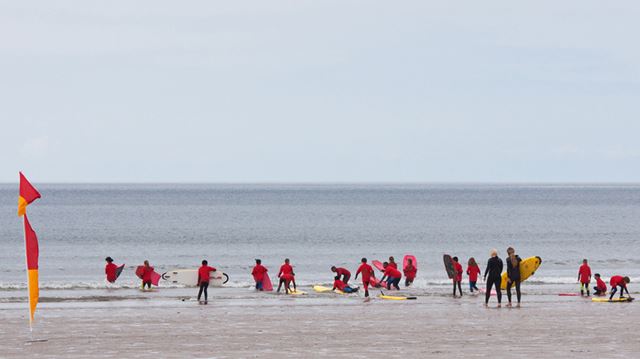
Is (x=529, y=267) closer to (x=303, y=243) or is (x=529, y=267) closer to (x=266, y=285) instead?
(x=266, y=285)

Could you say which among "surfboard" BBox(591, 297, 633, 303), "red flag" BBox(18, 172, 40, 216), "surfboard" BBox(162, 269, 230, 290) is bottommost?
"surfboard" BBox(591, 297, 633, 303)

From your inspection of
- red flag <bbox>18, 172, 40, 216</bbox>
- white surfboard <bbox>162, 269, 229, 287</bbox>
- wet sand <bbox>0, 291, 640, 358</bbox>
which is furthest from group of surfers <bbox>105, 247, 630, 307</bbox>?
red flag <bbox>18, 172, 40, 216</bbox>

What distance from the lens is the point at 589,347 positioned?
55.9 ft

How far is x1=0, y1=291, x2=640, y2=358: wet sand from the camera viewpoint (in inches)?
658

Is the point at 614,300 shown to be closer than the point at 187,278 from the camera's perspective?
Yes

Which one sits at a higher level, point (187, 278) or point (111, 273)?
point (111, 273)

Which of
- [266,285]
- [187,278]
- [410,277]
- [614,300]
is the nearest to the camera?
[614,300]

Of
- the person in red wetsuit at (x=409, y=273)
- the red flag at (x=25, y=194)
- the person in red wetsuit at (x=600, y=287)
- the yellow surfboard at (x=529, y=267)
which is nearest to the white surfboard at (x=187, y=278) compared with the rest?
the person in red wetsuit at (x=409, y=273)

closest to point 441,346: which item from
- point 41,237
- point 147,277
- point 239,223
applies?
point 147,277

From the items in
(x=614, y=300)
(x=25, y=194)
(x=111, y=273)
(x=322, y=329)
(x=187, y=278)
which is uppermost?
(x=25, y=194)

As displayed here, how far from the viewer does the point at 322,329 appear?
20.0 metres

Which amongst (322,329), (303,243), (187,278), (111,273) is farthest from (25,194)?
(303,243)

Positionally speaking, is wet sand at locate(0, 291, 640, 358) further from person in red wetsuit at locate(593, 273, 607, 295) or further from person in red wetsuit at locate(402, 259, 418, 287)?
person in red wetsuit at locate(402, 259, 418, 287)

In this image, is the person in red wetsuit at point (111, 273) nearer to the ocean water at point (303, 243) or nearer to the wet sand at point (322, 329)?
the ocean water at point (303, 243)
